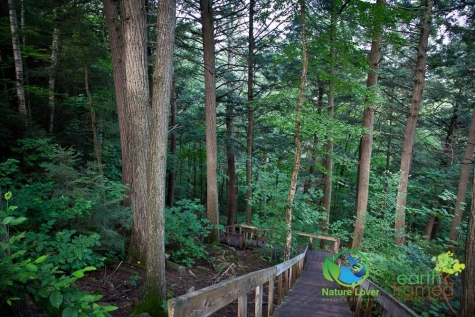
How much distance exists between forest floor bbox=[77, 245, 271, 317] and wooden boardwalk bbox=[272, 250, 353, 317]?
1184mm

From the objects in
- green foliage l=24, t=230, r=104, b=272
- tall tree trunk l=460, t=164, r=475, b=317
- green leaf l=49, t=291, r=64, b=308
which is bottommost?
green foliage l=24, t=230, r=104, b=272

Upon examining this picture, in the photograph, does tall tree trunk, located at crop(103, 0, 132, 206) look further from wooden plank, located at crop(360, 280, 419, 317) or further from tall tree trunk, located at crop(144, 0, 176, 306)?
wooden plank, located at crop(360, 280, 419, 317)

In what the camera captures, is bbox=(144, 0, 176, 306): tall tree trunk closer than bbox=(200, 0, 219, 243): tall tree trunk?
Yes

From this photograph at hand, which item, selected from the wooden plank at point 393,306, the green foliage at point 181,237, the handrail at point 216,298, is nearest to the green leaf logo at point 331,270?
the wooden plank at point 393,306

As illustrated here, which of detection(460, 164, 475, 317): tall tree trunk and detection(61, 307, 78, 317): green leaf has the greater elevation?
detection(61, 307, 78, 317): green leaf

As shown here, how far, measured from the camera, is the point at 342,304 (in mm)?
5125

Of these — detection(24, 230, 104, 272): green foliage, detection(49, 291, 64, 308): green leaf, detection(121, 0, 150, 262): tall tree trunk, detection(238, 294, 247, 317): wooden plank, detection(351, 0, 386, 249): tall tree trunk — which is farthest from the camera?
detection(351, 0, 386, 249): tall tree trunk

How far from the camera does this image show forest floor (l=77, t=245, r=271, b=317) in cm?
427

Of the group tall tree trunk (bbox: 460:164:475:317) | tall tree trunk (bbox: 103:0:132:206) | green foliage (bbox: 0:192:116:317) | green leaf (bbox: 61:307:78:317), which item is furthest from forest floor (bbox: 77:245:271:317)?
tall tree trunk (bbox: 460:164:475:317)

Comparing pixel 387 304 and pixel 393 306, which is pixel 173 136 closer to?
pixel 387 304

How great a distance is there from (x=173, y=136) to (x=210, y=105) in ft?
21.1

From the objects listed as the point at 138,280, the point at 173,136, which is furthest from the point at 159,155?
the point at 173,136

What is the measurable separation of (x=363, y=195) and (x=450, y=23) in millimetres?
7877

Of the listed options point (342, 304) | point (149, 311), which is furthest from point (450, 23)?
point (149, 311)
